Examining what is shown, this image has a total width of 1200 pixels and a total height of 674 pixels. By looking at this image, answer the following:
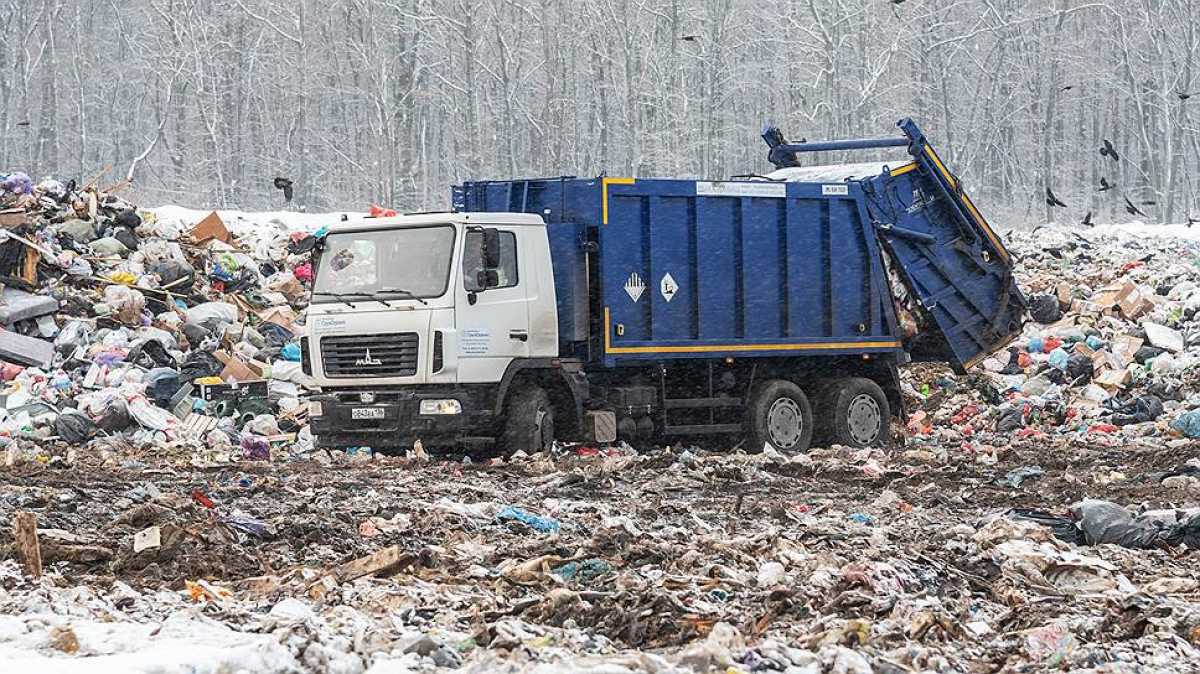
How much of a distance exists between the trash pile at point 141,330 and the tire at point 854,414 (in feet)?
18.2

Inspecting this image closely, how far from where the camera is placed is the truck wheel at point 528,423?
1403 centimetres

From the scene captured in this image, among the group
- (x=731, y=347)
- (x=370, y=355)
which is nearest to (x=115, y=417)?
(x=370, y=355)

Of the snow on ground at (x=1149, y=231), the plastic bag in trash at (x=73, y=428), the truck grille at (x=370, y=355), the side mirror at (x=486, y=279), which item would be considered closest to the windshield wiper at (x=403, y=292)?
the truck grille at (x=370, y=355)

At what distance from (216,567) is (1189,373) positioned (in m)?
14.1

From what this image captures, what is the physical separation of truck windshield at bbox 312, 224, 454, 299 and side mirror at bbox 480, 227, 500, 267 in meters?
0.30

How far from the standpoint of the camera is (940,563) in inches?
308

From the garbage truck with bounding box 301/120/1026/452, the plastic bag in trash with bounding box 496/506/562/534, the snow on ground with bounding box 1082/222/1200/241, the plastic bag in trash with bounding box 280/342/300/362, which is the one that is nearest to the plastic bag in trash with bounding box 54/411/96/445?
the plastic bag in trash with bounding box 280/342/300/362

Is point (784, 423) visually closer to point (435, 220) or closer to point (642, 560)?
point (435, 220)

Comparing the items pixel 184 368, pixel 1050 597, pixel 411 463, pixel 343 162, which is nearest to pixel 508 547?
pixel 1050 597

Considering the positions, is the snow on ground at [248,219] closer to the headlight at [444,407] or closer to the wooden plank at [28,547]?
the headlight at [444,407]

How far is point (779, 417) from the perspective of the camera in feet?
52.7

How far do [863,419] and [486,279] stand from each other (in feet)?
16.4

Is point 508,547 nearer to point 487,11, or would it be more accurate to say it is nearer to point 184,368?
point 184,368

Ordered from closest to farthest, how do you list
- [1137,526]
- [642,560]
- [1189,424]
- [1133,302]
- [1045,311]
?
[642,560] < [1137,526] < [1189,424] < [1133,302] < [1045,311]
